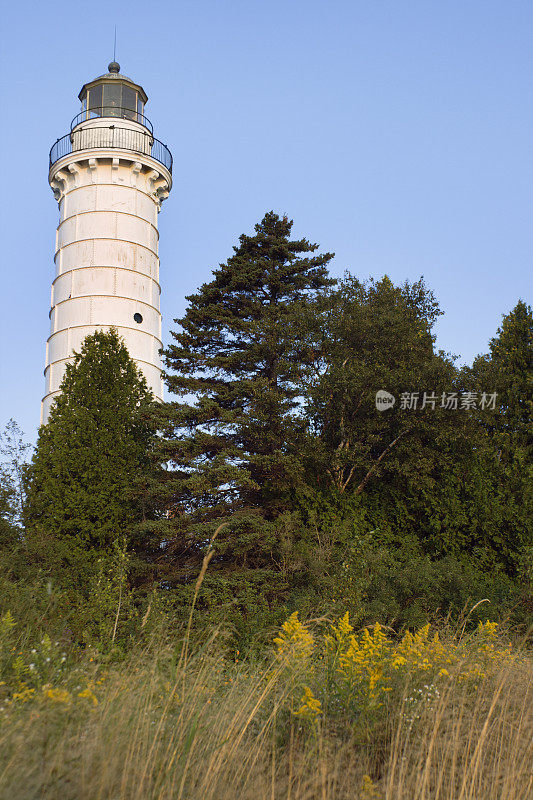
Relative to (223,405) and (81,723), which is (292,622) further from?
(223,405)

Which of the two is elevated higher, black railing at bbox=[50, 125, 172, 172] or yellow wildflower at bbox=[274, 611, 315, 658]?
black railing at bbox=[50, 125, 172, 172]

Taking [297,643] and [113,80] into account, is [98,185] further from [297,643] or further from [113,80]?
[297,643]

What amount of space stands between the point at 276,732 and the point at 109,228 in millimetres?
22053

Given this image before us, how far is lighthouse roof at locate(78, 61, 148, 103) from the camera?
84.9ft

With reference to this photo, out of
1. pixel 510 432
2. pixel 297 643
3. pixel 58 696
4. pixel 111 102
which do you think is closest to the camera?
pixel 58 696

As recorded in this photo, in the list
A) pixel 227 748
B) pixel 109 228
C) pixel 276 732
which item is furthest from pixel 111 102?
pixel 227 748

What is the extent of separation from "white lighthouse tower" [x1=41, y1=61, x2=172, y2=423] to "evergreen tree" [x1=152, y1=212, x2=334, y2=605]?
4707 millimetres

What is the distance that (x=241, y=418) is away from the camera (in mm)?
15312

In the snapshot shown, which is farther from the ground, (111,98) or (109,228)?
(111,98)

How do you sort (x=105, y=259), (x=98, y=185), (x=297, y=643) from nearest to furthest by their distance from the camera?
(x=297, y=643) → (x=105, y=259) → (x=98, y=185)

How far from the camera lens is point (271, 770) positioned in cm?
317

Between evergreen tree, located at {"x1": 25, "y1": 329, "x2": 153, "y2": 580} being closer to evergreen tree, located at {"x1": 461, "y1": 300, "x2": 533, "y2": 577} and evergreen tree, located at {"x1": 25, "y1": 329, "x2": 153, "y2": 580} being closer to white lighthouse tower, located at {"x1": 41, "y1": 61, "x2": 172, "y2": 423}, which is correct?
white lighthouse tower, located at {"x1": 41, "y1": 61, "x2": 172, "y2": 423}

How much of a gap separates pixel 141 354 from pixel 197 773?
2054 cm

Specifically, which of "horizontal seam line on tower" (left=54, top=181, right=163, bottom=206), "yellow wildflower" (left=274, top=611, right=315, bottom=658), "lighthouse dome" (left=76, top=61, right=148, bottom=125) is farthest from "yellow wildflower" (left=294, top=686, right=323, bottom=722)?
"lighthouse dome" (left=76, top=61, right=148, bottom=125)
